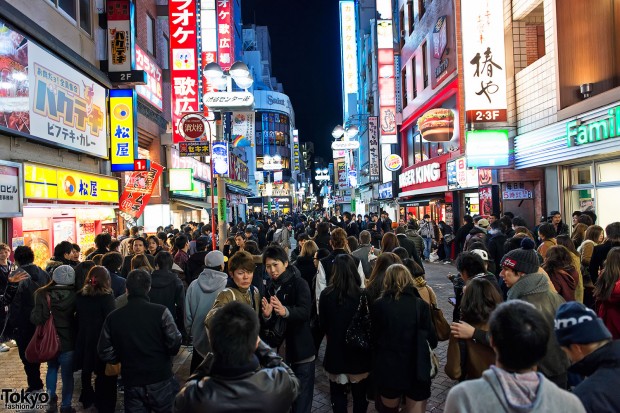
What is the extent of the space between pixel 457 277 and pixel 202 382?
3612mm

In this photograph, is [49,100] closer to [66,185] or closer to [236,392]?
[66,185]

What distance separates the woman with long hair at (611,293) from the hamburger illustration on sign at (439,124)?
16.1 m

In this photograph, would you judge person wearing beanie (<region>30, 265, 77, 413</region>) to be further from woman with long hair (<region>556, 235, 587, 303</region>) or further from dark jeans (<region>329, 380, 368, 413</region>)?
woman with long hair (<region>556, 235, 587, 303</region>)

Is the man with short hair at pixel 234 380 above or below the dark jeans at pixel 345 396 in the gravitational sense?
above

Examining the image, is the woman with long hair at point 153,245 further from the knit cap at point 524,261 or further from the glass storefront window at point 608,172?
the glass storefront window at point 608,172

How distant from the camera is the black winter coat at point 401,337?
3971mm

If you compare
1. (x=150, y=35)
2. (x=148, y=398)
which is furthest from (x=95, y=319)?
(x=150, y=35)

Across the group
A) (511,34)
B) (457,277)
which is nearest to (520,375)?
(457,277)

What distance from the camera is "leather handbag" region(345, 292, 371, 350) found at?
422cm

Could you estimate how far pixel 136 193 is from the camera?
51.6 ft

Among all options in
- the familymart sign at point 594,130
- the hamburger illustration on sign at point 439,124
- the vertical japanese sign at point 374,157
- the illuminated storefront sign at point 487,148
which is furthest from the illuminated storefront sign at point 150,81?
the vertical japanese sign at point 374,157

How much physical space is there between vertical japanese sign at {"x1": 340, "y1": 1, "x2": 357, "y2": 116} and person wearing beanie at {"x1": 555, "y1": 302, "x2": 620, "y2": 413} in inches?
2225

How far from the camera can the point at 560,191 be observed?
14.4 m

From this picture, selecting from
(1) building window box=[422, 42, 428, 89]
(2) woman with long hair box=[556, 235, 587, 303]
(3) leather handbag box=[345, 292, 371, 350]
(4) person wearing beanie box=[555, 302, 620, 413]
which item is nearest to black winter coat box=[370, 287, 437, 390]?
(3) leather handbag box=[345, 292, 371, 350]
